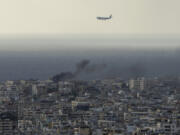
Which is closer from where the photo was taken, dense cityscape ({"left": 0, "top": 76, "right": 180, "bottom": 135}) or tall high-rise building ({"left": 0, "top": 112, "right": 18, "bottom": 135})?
tall high-rise building ({"left": 0, "top": 112, "right": 18, "bottom": 135})

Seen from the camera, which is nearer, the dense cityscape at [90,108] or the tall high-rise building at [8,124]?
the tall high-rise building at [8,124]

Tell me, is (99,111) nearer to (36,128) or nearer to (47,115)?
(47,115)

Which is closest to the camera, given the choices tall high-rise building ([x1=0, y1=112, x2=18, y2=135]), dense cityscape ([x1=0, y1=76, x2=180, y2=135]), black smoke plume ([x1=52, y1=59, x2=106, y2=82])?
tall high-rise building ([x1=0, y1=112, x2=18, y2=135])

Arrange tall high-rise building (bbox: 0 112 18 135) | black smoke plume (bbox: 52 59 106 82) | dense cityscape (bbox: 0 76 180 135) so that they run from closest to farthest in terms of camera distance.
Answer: tall high-rise building (bbox: 0 112 18 135) < dense cityscape (bbox: 0 76 180 135) < black smoke plume (bbox: 52 59 106 82)

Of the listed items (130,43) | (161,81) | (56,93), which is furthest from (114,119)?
(130,43)

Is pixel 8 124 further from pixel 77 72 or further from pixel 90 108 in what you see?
pixel 77 72

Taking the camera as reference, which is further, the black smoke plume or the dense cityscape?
the black smoke plume

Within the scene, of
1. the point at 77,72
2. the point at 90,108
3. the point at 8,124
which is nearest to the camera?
the point at 8,124

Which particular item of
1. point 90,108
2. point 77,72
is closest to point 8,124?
point 90,108
